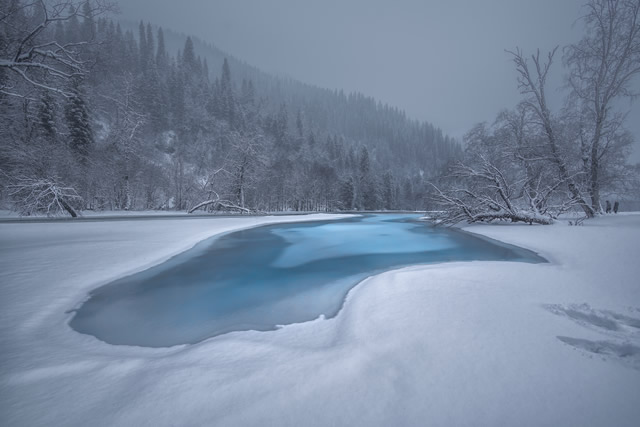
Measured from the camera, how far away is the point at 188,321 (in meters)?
3.85

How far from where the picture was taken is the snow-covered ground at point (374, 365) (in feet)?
5.72

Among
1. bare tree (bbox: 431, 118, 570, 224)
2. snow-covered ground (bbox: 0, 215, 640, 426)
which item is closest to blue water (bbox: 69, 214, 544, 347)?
snow-covered ground (bbox: 0, 215, 640, 426)

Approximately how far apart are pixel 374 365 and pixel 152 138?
6882 centimetres

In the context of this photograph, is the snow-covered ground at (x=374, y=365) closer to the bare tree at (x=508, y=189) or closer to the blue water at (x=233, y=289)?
the blue water at (x=233, y=289)

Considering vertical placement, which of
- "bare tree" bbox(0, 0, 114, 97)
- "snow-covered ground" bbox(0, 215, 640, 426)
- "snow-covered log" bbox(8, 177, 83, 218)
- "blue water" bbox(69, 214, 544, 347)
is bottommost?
"blue water" bbox(69, 214, 544, 347)

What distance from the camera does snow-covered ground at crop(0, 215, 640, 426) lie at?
1744 millimetres

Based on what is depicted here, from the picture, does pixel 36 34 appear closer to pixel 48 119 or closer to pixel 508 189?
pixel 508 189

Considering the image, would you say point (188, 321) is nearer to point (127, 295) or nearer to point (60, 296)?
point (127, 295)

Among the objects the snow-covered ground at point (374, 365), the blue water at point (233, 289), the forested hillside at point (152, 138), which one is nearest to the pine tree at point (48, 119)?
the forested hillside at point (152, 138)

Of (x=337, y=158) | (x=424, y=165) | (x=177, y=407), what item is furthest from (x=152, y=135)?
(x=424, y=165)

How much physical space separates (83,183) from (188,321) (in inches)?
1117

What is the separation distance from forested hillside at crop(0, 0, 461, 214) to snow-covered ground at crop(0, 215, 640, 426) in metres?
→ 5.91

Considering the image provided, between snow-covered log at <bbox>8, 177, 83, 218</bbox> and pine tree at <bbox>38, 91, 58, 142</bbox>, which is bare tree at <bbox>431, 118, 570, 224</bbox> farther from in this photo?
pine tree at <bbox>38, 91, 58, 142</bbox>

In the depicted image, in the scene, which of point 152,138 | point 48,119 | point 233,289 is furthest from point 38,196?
point 152,138
